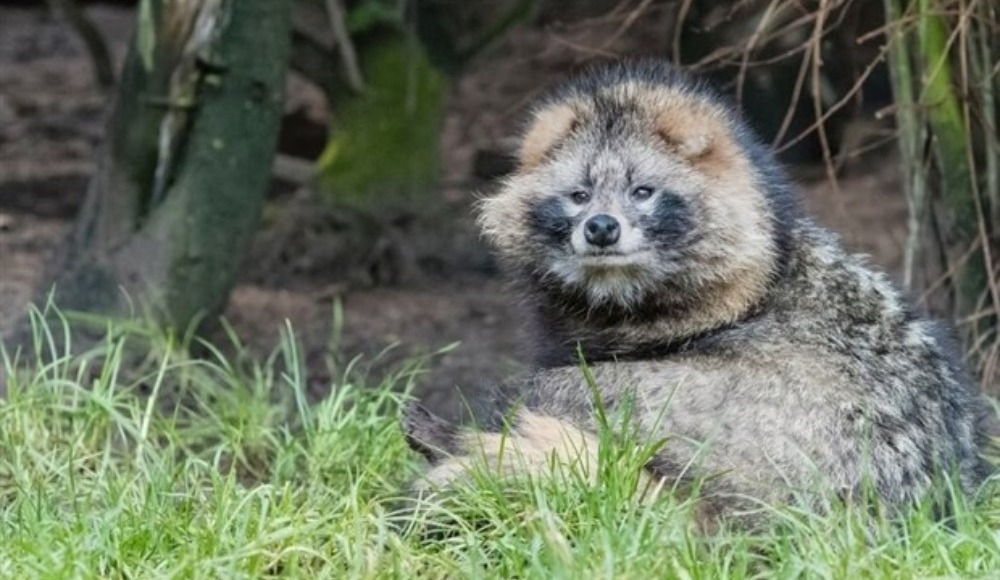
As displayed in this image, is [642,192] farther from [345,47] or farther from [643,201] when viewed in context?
[345,47]

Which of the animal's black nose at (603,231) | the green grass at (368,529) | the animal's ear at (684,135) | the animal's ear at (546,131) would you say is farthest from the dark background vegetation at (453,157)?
the green grass at (368,529)

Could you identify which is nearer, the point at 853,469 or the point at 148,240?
the point at 853,469

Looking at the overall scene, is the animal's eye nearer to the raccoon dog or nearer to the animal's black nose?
the raccoon dog

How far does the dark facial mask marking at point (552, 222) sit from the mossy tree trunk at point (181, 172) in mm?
2518

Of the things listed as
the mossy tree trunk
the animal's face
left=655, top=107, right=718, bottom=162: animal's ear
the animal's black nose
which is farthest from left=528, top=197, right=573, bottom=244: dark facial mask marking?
the mossy tree trunk

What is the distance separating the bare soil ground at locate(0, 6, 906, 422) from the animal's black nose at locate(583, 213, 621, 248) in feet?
5.59

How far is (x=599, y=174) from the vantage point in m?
5.38

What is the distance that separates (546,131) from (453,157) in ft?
19.7

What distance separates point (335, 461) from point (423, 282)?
11.5 ft

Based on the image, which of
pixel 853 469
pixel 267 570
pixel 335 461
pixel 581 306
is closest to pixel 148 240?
pixel 335 461

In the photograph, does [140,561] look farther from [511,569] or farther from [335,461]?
[335,461]

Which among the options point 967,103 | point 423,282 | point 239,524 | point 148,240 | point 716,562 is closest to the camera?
point 716,562

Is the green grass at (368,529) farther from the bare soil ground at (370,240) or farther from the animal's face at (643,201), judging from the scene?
the bare soil ground at (370,240)

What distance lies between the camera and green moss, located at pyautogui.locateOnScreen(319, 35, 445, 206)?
9445 millimetres
